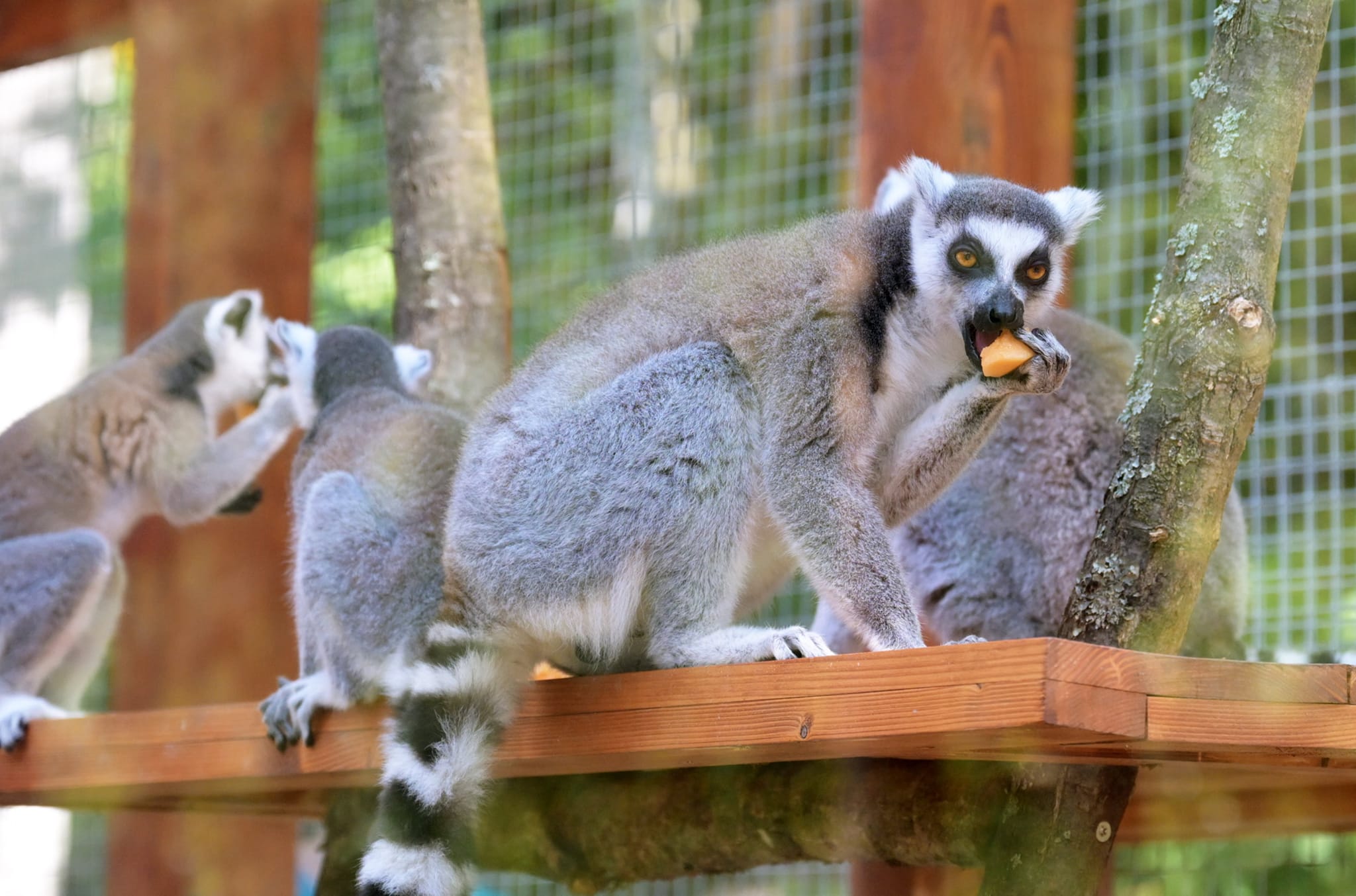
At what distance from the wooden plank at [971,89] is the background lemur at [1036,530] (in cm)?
22

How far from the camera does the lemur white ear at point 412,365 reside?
420 centimetres

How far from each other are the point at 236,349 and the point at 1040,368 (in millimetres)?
3145

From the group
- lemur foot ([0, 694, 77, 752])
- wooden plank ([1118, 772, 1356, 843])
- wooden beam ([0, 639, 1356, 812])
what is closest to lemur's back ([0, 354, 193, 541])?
lemur foot ([0, 694, 77, 752])

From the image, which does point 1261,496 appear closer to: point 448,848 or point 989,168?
point 989,168

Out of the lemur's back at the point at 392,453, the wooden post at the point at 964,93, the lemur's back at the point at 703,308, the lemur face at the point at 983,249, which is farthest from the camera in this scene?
the wooden post at the point at 964,93

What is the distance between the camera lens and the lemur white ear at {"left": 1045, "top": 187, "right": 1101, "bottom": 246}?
3.11m

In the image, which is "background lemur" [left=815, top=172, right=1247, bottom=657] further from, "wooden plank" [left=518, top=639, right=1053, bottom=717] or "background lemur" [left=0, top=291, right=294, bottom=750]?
"background lemur" [left=0, top=291, right=294, bottom=750]

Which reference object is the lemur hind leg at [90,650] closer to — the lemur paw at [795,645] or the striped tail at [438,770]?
the striped tail at [438,770]

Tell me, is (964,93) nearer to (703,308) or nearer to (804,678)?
(703,308)

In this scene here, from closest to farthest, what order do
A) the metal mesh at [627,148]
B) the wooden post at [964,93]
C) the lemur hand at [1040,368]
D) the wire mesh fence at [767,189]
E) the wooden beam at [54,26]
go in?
the lemur hand at [1040,368], the wooden post at [964,93], the wire mesh fence at [767,189], the wooden beam at [54,26], the metal mesh at [627,148]

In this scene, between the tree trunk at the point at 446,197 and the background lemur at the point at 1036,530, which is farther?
the tree trunk at the point at 446,197

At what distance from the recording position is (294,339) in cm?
432

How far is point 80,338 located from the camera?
5512 millimetres

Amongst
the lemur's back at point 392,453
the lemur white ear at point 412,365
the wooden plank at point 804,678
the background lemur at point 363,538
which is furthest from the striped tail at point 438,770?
the lemur white ear at point 412,365
